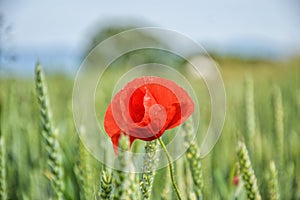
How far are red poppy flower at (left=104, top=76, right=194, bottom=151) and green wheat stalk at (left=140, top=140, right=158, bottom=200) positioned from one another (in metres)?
0.02

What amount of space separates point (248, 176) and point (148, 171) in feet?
0.48

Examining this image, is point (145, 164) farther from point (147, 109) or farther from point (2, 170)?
point (2, 170)

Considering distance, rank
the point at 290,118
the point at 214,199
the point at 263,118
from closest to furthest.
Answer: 1. the point at 214,199
2. the point at 290,118
3. the point at 263,118

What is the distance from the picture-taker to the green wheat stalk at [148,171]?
0.33 meters

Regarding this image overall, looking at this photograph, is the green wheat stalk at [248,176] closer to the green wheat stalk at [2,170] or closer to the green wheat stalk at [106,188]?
the green wheat stalk at [106,188]

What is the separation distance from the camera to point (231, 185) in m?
0.68

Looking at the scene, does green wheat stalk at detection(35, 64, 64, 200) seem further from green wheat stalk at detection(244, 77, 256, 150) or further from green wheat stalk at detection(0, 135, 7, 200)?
green wheat stalk at detection(244, 77, 256, 150)

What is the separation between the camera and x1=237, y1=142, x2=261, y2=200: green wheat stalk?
413 millimetres

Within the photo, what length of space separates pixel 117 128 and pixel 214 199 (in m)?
0.38

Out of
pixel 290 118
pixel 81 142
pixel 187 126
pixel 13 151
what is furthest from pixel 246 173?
pixel 290 118

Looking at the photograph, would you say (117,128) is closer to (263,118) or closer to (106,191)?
(106,191)

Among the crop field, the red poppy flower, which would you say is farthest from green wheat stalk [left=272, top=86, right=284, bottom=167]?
the red poppy flower

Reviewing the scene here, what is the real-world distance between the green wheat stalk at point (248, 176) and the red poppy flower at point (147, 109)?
10 centimetres

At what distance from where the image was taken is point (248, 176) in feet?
1.38
